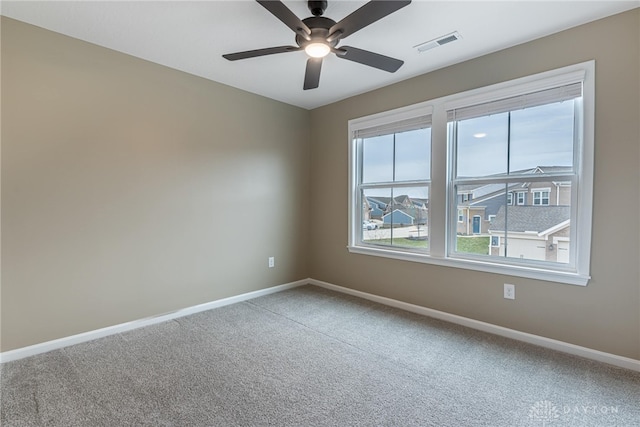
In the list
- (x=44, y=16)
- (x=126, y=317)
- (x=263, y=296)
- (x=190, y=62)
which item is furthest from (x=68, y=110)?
(x=263, y=296)

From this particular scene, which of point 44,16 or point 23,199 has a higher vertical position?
point 44,16

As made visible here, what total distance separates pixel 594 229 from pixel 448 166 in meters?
1.21

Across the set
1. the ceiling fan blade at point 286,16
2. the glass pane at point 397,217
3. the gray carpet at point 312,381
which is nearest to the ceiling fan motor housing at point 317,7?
the ceiling fan blade at point 286,16

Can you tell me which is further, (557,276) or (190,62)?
(190,62)

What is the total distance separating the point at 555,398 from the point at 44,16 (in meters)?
4.19

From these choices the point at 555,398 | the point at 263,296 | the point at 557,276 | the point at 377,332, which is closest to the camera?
the point at 555,398

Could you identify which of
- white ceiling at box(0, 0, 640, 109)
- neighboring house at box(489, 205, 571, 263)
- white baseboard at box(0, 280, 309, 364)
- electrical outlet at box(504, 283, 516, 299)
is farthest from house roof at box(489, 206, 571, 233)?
white baseboard at box(0, 280, 309, 364)

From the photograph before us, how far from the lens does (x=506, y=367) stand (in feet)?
7.04

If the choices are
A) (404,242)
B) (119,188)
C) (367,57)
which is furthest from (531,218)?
(119,188)

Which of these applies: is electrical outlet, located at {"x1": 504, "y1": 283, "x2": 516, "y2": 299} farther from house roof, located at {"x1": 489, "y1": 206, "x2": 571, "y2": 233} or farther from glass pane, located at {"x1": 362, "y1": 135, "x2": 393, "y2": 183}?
glass pane, located at {"x1": 362, "y1": 135, "x2": 393, "y2": 183}

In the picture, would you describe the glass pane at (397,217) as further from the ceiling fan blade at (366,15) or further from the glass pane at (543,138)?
the ceiling fan blade at (366,15)

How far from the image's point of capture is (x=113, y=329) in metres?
2.67

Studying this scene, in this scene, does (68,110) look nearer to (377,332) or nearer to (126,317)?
(126,317)

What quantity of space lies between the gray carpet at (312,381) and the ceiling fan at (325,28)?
216 cm
